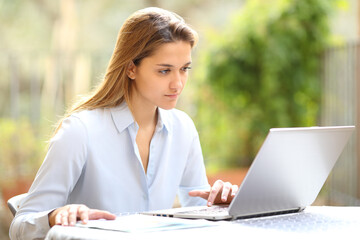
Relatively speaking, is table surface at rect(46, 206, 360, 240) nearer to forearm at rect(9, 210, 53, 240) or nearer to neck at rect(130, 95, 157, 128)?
forearm at rect(9, 210, 53, 240)

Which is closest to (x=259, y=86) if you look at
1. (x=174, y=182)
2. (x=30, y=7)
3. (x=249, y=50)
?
(x=249, y=50)

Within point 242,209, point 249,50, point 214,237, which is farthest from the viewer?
point 249,50

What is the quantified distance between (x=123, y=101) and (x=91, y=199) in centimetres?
37

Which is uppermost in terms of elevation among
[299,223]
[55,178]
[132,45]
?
[132,45]

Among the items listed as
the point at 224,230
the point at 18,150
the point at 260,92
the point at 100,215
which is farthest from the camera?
the point at 18,150

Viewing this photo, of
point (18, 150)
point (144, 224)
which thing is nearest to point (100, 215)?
point (144, 224)

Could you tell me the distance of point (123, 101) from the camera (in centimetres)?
228

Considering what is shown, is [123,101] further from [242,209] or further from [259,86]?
[259,86]

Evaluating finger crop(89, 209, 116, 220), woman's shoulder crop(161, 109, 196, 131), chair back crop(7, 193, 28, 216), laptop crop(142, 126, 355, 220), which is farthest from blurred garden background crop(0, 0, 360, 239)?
finger crop(89, 209, 116, 220)

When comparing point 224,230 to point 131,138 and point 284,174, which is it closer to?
point 284,174

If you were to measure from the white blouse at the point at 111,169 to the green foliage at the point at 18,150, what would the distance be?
5.56 metres

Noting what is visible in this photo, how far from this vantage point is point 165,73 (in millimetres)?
2123

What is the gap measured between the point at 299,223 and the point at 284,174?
0.44 ft

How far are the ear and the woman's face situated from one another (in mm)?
26
